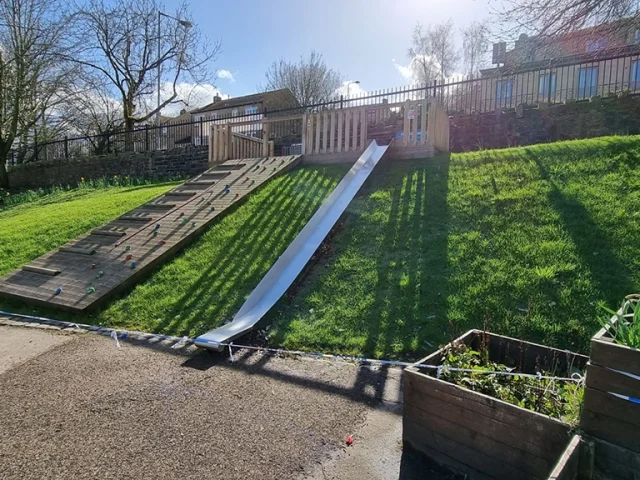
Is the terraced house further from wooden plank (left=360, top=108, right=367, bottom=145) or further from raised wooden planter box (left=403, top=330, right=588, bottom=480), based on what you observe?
raised wooden planter box (left=403, top=330, right=588, bottom=480)

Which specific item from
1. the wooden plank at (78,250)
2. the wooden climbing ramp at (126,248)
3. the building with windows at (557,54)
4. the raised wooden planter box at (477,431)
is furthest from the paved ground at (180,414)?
the building with windows at (557,54)

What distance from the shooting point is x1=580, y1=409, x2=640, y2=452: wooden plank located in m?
1.67

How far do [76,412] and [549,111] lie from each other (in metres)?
10.5

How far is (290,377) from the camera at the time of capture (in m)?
3.38

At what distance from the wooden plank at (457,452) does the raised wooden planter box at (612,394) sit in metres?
0.42

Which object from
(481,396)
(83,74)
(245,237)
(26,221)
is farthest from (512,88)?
(83,74)

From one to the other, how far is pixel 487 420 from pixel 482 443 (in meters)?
0.13

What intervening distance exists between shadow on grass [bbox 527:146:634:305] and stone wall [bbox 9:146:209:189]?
11.7 meters

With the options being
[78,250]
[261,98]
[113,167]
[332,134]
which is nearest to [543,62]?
[332,134]

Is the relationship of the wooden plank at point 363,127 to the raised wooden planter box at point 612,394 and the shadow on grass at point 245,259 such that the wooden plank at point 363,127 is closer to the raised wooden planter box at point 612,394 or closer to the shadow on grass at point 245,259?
the shadow on grass at point 245,259

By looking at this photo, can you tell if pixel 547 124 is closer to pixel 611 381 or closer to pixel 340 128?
pixel 340 128

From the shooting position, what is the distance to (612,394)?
1707 mm

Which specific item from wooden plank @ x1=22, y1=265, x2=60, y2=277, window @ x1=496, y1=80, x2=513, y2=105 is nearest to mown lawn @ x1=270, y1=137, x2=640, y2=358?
wooden plank @ x1=22, y1=265, x2=60, y2=277

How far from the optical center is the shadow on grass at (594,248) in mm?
3715
